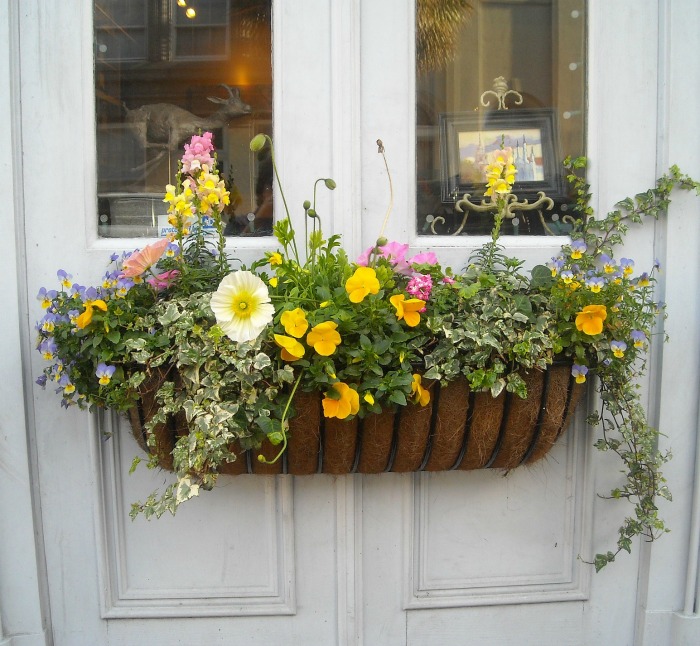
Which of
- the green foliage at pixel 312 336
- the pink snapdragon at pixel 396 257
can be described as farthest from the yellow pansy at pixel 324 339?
the pink snapdragon at pixel 396 257

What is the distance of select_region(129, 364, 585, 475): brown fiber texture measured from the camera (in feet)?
4.41

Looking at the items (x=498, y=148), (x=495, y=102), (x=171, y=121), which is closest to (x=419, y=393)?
(x=498, y=148)

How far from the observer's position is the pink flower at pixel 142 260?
1320 millimetres

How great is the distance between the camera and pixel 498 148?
1.66 m

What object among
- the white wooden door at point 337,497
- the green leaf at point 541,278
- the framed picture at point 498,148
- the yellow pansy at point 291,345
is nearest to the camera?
the yellow pansy at point 291,345

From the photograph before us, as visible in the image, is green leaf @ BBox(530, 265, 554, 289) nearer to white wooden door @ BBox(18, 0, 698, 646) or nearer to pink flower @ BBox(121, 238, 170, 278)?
white wooden door @ BBox(18, 0, 698, 646)

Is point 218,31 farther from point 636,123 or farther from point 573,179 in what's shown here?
point 636,123

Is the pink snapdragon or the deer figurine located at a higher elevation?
the deer figurine

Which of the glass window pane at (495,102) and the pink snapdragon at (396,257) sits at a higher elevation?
the glass window pane at (495,102)

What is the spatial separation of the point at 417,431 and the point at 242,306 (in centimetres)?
48

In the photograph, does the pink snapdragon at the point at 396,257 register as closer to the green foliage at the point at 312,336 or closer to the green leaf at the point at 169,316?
the green foliage at the point at 312,336

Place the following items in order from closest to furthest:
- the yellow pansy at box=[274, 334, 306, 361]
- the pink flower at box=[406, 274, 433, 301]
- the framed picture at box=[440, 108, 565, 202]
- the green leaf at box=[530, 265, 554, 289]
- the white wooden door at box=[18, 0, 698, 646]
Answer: the yellow pansy at box=[274, 334, 306, 361] < the pink flower at box=[406, 274, 433, 301] < the green leaf at box=[530, 265, 554, 289] < the white wooden door at box=[18, 0, 698, 646] < the framed picture at box=[440, 108, 565, 202]

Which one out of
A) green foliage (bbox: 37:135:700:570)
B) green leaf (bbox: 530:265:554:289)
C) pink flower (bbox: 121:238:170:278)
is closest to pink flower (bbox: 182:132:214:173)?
green foliage (bbox: 37:135:700:570)

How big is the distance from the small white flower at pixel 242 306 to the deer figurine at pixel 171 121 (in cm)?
61
